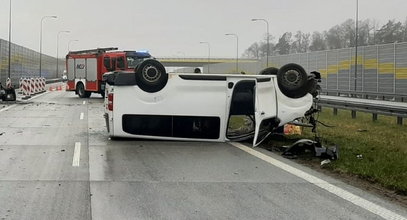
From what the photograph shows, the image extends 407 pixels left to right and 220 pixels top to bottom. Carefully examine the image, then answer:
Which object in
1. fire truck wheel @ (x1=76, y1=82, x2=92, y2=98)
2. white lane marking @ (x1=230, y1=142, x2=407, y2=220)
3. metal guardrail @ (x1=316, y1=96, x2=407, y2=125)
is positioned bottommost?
white lane marking @ (x1=230, y1=142, x2=407, y2=220)

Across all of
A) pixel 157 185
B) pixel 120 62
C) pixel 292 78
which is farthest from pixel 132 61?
pixel 157 185

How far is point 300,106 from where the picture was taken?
11648 millimetres

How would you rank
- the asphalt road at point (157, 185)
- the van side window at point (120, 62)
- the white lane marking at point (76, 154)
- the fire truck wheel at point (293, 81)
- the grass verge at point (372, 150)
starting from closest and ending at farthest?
1. the asphalt road at point (157, 185)
2. the grass verge at point (372, 150)
3. the white lane marking at point (76, 154)
4. the fire truck wheel at point (293, 81)
5. the van side window at point (120, 62)

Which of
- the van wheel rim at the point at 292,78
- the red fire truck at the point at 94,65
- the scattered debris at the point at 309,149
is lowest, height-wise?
the scattered debris at the point at 309,149

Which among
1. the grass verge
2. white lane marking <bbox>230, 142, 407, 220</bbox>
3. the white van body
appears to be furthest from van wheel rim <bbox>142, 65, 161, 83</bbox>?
the grass verge

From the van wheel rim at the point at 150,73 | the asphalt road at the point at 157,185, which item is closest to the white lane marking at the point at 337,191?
the asphalt road at the point at 157,185

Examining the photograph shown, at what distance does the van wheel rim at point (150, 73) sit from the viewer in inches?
450

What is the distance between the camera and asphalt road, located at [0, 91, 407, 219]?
5973mm

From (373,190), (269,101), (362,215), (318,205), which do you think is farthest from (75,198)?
(269,101)

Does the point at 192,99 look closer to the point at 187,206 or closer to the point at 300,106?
the point at 300,106

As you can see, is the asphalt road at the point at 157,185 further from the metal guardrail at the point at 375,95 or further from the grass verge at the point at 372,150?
the metal guardrail at the point at 375,95

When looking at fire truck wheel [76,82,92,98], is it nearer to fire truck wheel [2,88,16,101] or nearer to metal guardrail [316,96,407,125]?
fire truck wheel [2,88,16,101]

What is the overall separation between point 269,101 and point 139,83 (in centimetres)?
287

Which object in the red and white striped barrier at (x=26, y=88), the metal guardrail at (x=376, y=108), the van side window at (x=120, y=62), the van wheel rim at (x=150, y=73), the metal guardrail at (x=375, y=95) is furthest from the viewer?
the red and white striped barrier at (x=26, y=88)
